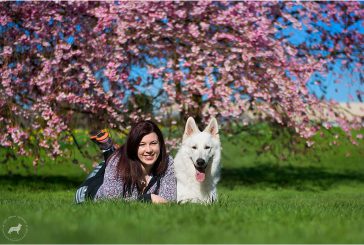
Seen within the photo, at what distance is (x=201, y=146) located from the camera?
639 cm

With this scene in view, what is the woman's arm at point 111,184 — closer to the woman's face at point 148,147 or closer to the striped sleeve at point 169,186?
the woman's face at point 148,147

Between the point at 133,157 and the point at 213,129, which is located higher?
the point at 213,129

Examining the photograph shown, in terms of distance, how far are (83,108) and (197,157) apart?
568 cm

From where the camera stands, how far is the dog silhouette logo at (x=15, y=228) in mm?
4074

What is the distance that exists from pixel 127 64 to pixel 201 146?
5.12 metres

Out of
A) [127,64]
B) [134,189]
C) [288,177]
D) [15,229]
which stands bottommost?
[288,177]

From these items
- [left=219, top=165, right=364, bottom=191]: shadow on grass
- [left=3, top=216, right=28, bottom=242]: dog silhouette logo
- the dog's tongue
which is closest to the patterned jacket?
the dog's tongue

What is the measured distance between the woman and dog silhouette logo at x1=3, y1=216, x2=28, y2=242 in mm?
2054

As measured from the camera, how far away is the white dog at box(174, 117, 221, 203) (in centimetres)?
643

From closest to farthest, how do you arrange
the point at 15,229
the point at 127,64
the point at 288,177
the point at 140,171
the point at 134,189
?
the point at 15,229
the point at 140,171
the point at 134,189
the point at 127,64
the point at 288,177

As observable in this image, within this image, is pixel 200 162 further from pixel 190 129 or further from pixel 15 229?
pixel 15 229

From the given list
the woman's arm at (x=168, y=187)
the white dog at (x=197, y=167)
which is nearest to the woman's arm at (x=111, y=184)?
the woman's arm at (x=168, y=187)

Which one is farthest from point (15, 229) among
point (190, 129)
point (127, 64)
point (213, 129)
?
point (127, 64)

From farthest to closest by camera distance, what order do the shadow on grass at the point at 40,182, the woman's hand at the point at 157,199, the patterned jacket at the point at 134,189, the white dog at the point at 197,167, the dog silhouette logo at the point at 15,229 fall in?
the shadow on grass at the point at 40,182 → the patterned jacket at the point at 134,189 → the white dog at the point at 197,167 → the woman's hand at the point at 157,199 → the dog silhouette logo at the point at 15,229
